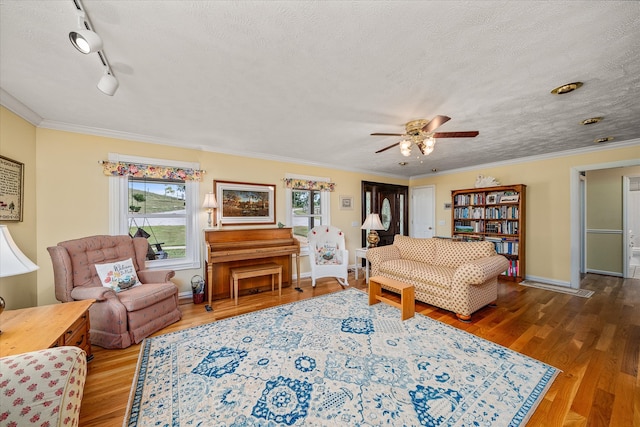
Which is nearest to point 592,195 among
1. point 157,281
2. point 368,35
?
point 368,35

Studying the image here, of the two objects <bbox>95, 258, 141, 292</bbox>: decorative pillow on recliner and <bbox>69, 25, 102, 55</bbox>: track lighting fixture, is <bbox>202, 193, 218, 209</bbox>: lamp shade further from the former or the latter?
<bbox>69, 25, 102, 55</bbox>: track lighting fixture

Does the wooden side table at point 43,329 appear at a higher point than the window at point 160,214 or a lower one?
lower

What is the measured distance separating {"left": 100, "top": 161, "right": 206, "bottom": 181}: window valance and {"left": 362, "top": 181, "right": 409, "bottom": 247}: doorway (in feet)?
11.3

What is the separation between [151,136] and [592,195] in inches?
319

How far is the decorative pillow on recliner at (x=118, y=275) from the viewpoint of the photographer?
245 cm

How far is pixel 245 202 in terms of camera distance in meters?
3.95

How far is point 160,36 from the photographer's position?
1421 millimetres

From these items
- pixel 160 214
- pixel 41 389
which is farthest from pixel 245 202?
pixel 41 389

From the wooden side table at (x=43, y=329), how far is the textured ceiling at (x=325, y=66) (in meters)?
1.80

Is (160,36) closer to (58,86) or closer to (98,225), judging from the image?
(58,86)

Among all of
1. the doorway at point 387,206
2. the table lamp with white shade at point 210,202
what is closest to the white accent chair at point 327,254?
the doorway at point 387,206

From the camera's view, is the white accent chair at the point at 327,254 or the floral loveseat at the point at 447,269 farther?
the white accent chair at the point at 327,254

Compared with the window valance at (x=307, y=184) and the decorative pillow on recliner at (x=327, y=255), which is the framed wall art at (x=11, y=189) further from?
the decorative pillow on recliner at (x=327, y=255)

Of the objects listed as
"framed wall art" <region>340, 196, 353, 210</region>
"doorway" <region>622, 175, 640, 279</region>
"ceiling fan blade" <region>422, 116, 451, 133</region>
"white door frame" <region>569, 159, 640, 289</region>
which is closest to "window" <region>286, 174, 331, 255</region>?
"framed wall art" <region>340, 196, 353, 210</region>
